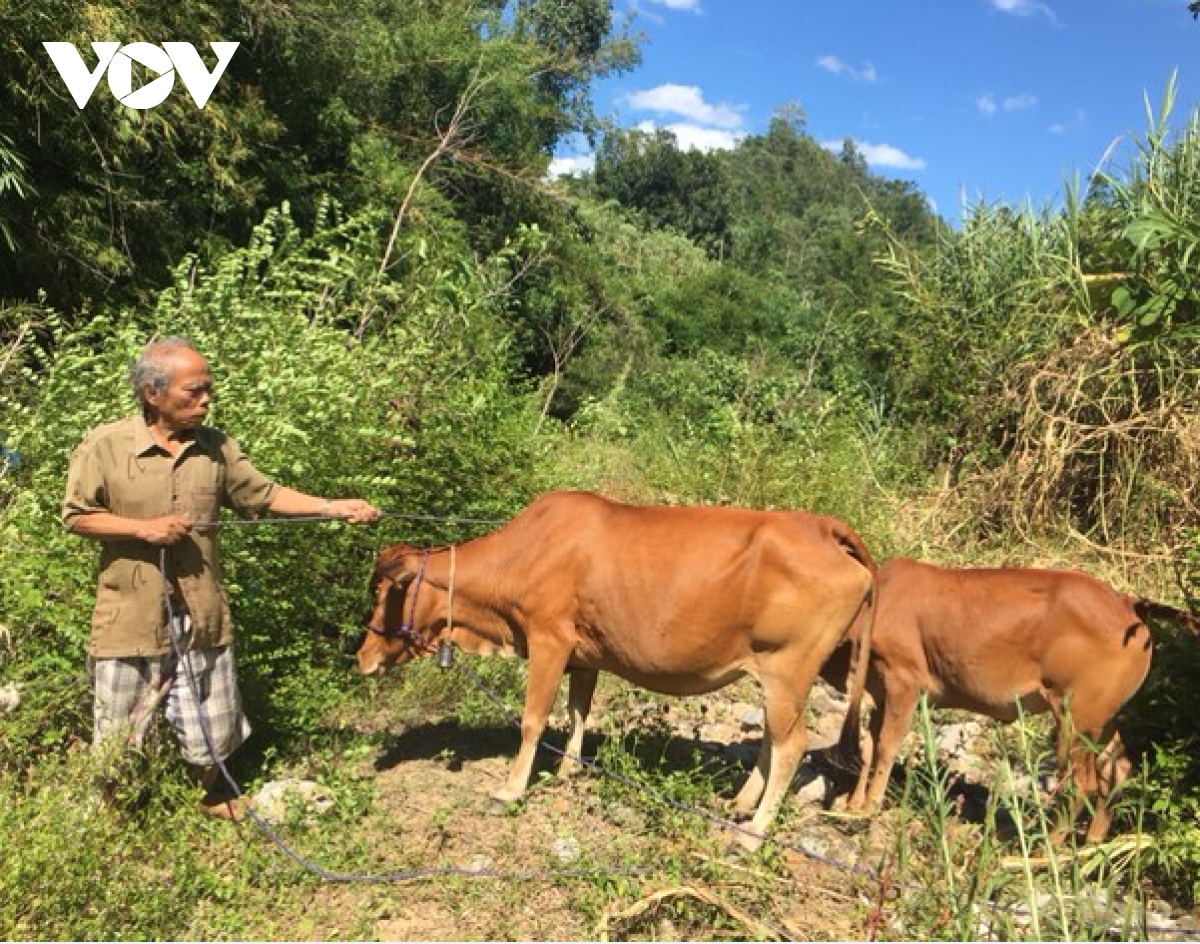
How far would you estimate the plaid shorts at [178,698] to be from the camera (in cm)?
410

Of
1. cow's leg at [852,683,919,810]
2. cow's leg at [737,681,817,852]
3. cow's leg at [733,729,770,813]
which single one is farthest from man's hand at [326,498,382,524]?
cow's leg at [852,683,919,810]

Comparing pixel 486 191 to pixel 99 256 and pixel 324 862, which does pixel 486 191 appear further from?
pixel 324 862

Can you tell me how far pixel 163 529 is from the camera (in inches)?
154

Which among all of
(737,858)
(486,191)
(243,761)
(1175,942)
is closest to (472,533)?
(243,761)

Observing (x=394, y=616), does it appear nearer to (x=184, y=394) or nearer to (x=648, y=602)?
(x=648, y=602)

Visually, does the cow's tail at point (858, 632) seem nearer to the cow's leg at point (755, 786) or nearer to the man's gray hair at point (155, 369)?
the cow's leg at point (755, 786)

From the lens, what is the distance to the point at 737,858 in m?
4.12

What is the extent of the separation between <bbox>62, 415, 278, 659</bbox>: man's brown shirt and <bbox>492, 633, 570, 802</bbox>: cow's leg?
1416mm

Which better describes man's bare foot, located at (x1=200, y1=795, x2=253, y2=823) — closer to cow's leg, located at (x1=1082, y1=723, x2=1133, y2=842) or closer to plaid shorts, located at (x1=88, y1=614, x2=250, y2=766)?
plaid shorts, located at (x1=88, y1=614, x2=250, y2=766)

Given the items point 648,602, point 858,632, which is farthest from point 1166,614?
point 648,602

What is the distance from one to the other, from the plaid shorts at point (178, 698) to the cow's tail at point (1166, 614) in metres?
3.91

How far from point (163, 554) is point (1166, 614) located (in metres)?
4.15

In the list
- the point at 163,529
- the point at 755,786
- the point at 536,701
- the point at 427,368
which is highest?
the point at 427,368

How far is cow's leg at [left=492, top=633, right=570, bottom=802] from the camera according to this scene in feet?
15.5
